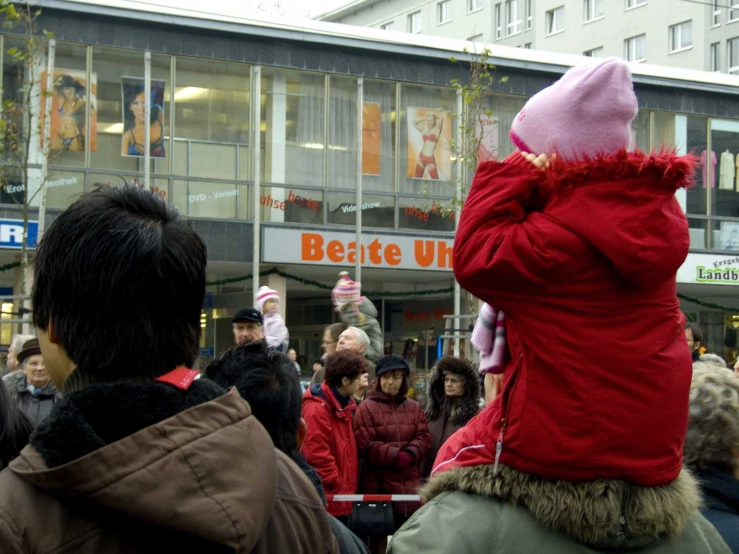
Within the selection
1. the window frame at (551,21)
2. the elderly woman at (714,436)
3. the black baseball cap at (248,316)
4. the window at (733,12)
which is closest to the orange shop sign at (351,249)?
the black baseball cap at (248,316)

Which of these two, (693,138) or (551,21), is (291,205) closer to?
(693,138)

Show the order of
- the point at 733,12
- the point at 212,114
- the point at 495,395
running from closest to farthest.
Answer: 1. the point at 495,395
2. the point at 212,114
3. the point at 733,12

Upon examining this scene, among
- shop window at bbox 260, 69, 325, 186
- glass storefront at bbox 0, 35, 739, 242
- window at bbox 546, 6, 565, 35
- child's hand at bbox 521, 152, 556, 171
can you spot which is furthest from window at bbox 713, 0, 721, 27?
child's hand at bbox 521, 152, 556, 171

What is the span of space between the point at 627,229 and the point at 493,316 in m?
0.37

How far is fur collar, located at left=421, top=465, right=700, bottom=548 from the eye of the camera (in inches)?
87.9

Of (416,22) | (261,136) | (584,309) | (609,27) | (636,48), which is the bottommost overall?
(584,309)

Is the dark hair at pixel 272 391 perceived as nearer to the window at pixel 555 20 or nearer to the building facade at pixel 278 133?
the building facade at pixel 278 133

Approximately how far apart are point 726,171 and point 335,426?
23.9 metres

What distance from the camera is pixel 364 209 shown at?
24.2 m

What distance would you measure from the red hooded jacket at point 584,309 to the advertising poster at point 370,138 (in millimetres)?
21923

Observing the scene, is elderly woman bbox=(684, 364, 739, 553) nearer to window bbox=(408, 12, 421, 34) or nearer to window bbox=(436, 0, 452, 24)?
window bbox=(436, 0, 452, 24)

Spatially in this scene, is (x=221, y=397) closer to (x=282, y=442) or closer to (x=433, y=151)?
(x=282, y=442)

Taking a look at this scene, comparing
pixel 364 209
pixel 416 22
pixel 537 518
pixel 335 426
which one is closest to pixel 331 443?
pixel 335 426

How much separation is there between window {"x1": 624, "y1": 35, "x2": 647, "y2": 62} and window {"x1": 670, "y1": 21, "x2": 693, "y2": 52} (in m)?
1.53
